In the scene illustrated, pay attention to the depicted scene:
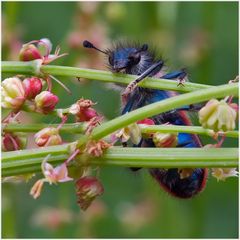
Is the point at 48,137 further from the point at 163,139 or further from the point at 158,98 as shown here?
the point at 158,98

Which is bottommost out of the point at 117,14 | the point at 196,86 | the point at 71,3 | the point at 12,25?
the point at 196,86

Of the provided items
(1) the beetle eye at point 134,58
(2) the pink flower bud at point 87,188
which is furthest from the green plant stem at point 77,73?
(1) the beetle eye at point 134,58

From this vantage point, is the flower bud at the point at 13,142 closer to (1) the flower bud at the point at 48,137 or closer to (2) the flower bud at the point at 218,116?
(1) the flower bud at the point at 48,137

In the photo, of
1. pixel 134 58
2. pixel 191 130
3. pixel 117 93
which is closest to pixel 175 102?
pixel 191 130

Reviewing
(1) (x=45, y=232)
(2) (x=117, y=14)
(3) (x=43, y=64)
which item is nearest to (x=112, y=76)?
(3) (x=43, y=64)

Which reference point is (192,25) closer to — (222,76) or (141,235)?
(222,76)

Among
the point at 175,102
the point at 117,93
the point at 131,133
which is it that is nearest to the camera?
the point at 175,102
